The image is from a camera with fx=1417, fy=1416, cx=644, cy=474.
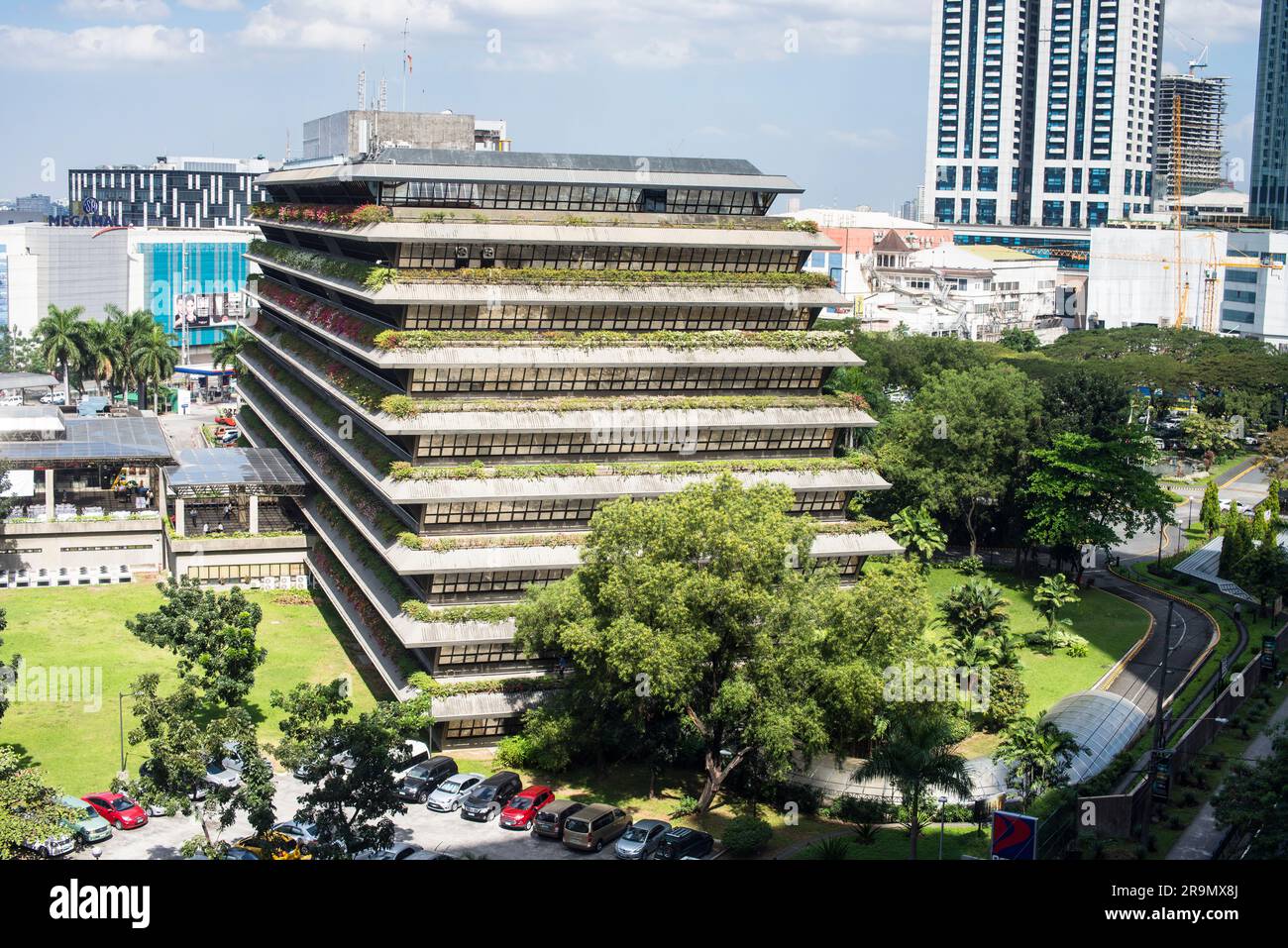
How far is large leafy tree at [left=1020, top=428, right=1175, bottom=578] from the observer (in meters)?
96.9

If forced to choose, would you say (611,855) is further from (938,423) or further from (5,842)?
(938,423)

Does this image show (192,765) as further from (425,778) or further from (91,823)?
A: (425,778)

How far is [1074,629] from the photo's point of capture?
91.4 meters

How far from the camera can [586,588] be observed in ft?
213

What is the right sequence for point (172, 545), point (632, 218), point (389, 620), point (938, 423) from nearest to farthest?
1. point (389, 620)
2. point (632, 218)
3. point (172, 545)
4. point (938, 423)

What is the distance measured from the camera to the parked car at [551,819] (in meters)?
59.5

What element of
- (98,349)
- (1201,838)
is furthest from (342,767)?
(98,349)

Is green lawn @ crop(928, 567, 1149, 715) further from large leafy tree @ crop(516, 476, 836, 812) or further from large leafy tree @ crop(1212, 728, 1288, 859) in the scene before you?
large leafy tree @ crop(1212, 728, 1288, 859)

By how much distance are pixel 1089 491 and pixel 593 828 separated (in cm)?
5231

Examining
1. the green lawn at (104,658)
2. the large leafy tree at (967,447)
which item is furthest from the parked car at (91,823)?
the large leafy tree at (967,447)

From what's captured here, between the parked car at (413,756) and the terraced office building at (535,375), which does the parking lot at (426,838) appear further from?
the terraced office building at (535,375)

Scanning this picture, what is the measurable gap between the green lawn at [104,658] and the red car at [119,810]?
9.50ft

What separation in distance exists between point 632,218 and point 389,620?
1028 inches
